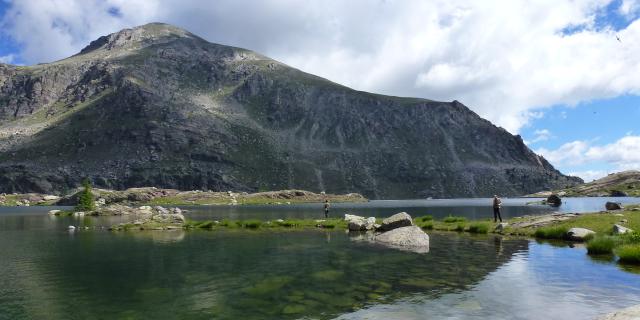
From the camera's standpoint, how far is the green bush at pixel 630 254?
29.7 m

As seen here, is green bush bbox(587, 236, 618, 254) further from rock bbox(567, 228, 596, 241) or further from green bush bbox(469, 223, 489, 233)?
green bush bbox(469, 223, 489, 233)

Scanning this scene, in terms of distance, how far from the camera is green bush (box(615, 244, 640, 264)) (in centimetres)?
2973

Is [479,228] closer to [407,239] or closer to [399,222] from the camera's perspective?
[399,222]

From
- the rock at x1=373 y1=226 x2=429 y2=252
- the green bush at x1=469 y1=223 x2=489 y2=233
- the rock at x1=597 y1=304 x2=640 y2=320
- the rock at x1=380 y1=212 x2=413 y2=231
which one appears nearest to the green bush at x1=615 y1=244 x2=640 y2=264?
the rock at x1=373 y1=226 x2=429 y2=252

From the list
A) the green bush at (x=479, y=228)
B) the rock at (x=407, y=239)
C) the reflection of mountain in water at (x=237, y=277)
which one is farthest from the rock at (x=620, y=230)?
the rock at (x=407, y=239)

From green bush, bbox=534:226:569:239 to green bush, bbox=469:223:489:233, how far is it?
6.71 meters

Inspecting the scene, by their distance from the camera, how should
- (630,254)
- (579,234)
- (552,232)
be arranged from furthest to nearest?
(552,232), (579,234), (630,254)

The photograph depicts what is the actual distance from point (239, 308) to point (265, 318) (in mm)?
2306

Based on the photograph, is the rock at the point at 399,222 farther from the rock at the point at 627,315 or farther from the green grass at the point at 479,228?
the rock at the point at 627,315

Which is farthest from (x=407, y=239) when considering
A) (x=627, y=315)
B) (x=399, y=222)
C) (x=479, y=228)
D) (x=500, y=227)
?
(x=627, y=315)

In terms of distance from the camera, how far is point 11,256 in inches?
1582

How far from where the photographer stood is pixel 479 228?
180 ft

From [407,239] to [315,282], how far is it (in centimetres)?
2013

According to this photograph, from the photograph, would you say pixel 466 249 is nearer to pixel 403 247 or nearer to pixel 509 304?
pixel 403 247
